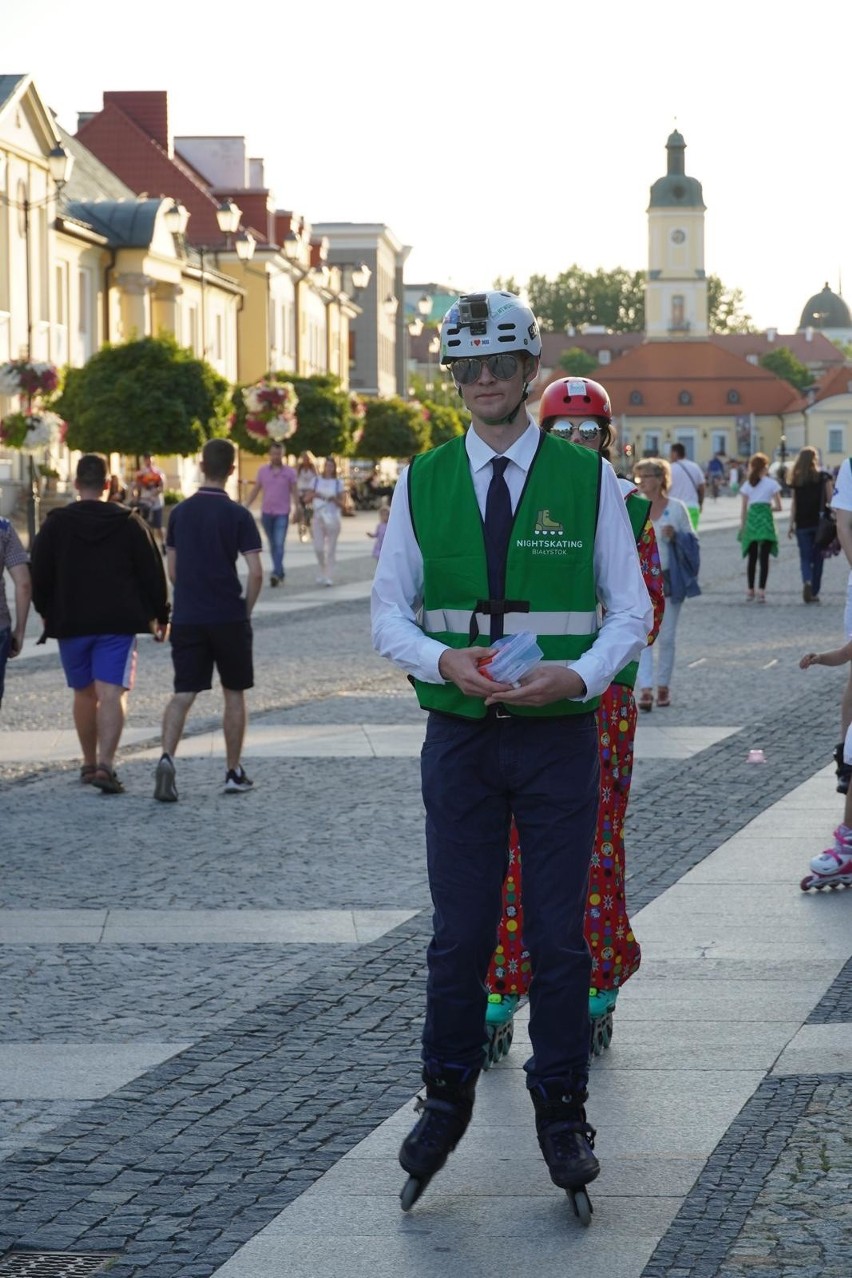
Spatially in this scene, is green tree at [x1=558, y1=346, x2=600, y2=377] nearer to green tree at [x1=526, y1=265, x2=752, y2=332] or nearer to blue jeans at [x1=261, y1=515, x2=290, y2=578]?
green tree at [x1=526, y1=265, x2=752, y2=332]

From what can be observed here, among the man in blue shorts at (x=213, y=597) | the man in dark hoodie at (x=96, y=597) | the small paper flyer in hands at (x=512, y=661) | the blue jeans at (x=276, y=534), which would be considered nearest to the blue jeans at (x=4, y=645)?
the man in dark hoodie at (x=96, y=597)

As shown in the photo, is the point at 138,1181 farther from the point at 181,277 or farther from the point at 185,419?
the point at 181,277

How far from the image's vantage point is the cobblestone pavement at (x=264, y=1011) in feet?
14.3

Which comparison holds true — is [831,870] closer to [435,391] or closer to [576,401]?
[576,401]

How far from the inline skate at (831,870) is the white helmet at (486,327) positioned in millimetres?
3794

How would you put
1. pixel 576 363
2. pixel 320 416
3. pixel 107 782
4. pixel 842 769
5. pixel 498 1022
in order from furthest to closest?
pixel 576 363 → pixel 320 416 → pixel 107 782 → pixel 842 769 → pixel 498 1022

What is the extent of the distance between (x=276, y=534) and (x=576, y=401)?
71.1 ft

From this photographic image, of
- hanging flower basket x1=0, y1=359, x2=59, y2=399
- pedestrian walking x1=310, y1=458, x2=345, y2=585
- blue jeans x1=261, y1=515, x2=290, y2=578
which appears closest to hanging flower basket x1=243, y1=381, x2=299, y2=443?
hanging flower basket x1=0, y1=359, x2=59, y2=399

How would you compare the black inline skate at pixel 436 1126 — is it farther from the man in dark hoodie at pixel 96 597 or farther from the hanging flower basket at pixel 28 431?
the hanging flower basket at pixel 28 431

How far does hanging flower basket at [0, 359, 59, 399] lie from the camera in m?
31.2

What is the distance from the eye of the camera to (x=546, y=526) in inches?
173

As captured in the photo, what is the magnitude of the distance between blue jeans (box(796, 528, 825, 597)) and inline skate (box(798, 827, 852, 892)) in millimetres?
16458

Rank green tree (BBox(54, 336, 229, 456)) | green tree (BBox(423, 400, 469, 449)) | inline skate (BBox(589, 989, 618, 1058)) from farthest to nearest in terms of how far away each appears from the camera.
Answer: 1. green tree (BBox(423, 400, 469, 449))
2. green tree (BBox(54, 336, 229, 456))
3. inline skate (BBox(589, 989, 618, 1058))

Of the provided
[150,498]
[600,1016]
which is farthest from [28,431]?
[600,1016]
